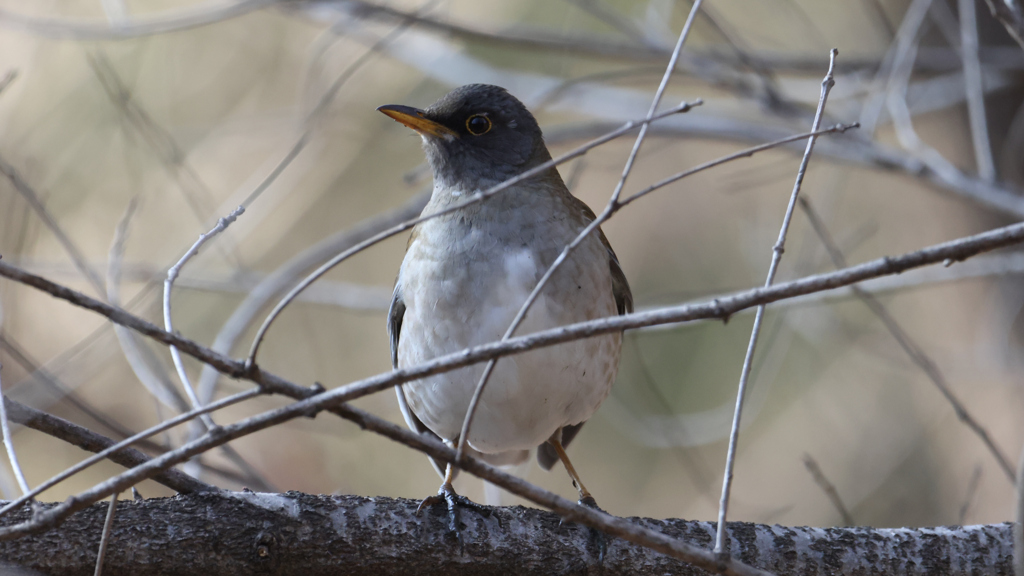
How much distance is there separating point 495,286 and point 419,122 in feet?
3.37

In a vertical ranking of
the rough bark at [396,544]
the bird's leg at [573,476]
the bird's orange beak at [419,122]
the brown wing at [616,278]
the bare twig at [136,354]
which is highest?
the bird's orange beak at [419,122]

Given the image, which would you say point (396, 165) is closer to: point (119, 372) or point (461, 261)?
point (119, 372)

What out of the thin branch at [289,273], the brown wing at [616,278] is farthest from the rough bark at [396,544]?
the thin branch at [289,273]

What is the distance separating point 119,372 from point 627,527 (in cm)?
611

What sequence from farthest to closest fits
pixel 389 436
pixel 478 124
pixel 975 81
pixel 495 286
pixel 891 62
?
pixel 891 62 → pixel 975 81 → pixel 478 124 → pixel 495 286 → pixel 389 436

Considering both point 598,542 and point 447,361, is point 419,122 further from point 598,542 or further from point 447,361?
point 447,361

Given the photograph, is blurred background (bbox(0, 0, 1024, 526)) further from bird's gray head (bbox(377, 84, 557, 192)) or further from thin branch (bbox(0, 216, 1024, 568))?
thin branch (bbox(0, 216, 1024, 568))

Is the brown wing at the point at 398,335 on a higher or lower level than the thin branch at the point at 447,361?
higher

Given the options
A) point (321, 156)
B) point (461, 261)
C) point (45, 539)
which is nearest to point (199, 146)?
point (321, 156)

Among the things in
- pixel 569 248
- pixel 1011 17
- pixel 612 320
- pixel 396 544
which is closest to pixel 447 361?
pixel 612 320

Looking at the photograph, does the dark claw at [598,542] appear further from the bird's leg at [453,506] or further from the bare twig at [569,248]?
the bare twig at [569,248]

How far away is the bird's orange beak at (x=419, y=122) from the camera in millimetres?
4078

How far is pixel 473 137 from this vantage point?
4277 millimetres

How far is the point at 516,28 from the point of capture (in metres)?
6.11
